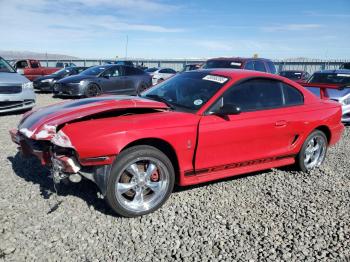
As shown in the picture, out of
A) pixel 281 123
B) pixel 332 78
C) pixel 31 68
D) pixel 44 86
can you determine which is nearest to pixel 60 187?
pixel 281 123

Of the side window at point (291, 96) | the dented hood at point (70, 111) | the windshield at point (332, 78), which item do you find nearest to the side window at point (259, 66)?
the windshield at point (332, 78)

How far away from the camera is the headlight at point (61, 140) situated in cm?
310

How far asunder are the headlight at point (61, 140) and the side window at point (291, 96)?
2.93 metres

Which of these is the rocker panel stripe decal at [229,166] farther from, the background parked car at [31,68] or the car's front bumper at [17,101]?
the background parked car at [31,68]

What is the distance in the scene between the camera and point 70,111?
3.58 m

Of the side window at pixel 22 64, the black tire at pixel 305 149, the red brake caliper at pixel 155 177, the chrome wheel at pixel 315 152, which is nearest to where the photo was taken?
the red brake caliper at pixel 155 177

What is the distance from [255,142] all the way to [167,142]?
1.27m

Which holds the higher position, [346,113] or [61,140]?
[61,140]

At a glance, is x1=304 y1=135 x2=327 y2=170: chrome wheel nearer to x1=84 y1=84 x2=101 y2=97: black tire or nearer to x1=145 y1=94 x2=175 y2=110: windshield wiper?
x1=145 y1=94 x2=175 y2=110: windshield wiper

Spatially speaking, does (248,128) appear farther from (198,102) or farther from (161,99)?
(161,99)

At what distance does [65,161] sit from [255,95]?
8.21ft

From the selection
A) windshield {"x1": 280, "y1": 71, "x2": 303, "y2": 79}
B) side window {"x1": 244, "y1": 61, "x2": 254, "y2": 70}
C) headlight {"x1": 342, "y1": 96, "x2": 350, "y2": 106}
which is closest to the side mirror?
headlight {"x1": 342, "y1": 96, "x2": 350, "y2": 106}

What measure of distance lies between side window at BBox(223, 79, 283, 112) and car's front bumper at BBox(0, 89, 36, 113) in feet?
20.7

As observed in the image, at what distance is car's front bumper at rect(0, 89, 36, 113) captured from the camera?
26.8ft
